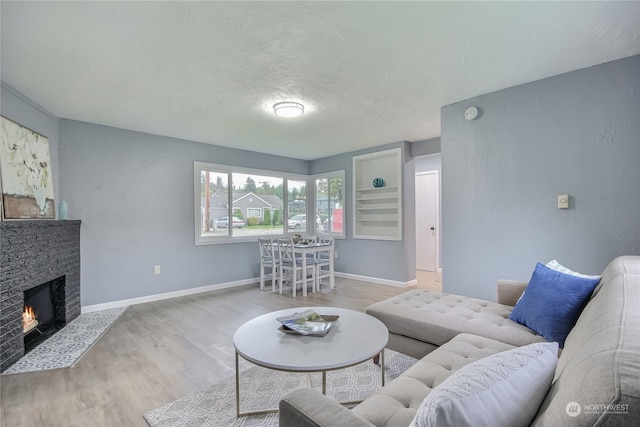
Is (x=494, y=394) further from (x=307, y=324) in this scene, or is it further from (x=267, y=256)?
(x=267, y=256)

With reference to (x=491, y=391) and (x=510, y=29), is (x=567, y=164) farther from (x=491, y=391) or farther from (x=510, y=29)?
(x=491, y=391)

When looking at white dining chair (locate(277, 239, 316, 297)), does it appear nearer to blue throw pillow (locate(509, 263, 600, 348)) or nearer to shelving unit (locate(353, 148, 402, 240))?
shelving unit (locate(353, 148, 402, 240))

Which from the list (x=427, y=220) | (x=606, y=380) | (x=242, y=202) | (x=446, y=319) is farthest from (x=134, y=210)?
(x=427, y=220)

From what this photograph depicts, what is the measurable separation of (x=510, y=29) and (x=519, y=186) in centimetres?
143

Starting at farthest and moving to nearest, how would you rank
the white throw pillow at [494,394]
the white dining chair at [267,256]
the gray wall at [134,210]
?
the white dining chair at [267,256] < the gray wall at [134,210] < the white throw pillow at [494,394]

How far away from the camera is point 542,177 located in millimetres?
2652

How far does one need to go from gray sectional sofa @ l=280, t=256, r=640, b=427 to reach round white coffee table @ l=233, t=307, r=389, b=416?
10.0 inches

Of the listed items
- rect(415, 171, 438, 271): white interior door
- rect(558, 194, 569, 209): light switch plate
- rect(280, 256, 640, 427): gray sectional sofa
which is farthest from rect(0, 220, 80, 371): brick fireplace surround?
rect(415, 171, 438, 271): white interior door

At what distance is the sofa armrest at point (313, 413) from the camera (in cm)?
87

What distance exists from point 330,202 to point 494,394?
5416 millimetres

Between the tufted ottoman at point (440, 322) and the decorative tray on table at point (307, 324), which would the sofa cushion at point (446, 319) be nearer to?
the tufted ottoman at point (440, 322)

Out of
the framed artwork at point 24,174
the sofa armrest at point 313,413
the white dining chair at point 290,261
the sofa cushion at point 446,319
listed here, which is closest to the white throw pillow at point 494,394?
the sofa armrest at point 313,413

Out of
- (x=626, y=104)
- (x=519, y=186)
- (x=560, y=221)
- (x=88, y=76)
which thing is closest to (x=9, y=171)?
(x=88, y=76)

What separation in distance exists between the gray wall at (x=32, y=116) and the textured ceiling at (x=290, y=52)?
0.10 metres
